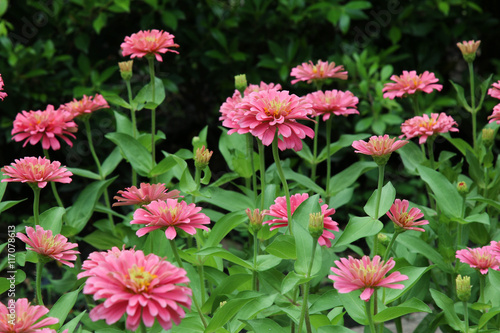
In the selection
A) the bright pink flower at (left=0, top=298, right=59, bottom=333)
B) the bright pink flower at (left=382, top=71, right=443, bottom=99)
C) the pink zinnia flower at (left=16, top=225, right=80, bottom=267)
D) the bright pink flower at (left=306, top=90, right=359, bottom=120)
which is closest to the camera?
the bright pink flower at (left=0, top=298, right=59, bottom=333)

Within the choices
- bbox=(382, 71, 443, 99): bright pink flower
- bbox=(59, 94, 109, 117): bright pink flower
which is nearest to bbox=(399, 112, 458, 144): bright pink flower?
bbox=(382, 71, 443, 99): bright pink flower

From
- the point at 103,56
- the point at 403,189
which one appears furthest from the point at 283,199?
the point at 103,56

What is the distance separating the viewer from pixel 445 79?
3.25m

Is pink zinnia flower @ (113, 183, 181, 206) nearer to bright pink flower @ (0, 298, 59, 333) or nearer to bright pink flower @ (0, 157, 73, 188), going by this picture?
bright pink flower @ (0, 157, 73, 188)

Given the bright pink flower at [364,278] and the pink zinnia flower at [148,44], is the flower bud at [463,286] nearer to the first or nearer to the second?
the bright pink flower at [364,278]

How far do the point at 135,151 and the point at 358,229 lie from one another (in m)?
0.71

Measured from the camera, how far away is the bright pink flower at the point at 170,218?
3.36ft

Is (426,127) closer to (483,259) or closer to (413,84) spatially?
(413,84)

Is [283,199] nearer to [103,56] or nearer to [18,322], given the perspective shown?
[18,322]

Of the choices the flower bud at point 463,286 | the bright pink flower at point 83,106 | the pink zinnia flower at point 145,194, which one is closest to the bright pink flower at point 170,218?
the pink zinnia flower at point 145,194

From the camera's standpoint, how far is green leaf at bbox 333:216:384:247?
3.87 ft

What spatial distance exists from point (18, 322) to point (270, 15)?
2.08 meters

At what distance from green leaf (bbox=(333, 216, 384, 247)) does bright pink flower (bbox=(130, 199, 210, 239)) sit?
0.31 metres

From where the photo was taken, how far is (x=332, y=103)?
5.07ft
